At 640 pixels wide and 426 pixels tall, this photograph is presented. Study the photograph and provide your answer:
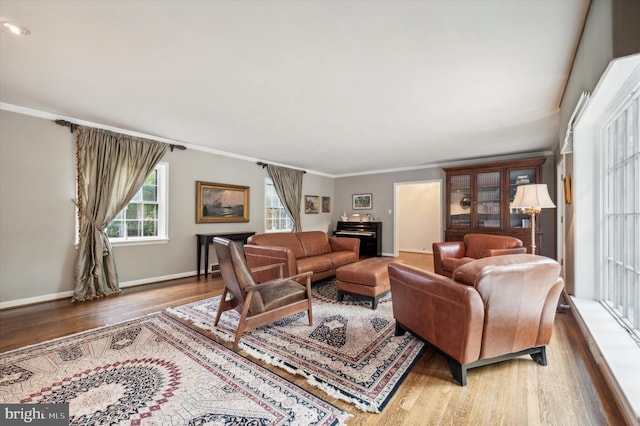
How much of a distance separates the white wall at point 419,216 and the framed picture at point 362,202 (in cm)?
97

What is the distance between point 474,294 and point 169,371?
2159mm

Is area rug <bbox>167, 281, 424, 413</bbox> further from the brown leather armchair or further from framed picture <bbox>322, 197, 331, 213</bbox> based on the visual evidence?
framed picture <bbox>322, 197, 331, 213</bbox>

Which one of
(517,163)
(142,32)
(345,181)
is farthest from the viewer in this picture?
(345,181)

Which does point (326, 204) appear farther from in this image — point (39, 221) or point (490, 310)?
point (490, 310)

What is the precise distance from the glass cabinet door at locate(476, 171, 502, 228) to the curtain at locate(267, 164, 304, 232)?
4.16 meters

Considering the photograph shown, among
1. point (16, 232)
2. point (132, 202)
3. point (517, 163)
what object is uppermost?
point (517, 163)

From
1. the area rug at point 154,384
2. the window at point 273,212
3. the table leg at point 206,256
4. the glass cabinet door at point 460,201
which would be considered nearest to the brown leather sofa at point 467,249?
the glass cabinet door at point 460,201

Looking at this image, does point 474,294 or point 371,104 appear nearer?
point 474,294

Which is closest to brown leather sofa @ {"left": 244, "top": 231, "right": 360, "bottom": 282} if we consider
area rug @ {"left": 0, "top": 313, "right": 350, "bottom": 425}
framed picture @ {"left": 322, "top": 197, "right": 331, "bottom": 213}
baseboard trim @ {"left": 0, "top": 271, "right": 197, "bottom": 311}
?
area rug @ {"left": 0, "top": 313, "right": 350, "bottom": 425}

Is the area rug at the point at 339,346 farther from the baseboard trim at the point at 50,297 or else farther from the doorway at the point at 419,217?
the doorway at the point at 419,217

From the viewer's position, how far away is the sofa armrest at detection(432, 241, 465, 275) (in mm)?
4242

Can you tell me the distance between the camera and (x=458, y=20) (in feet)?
5.85

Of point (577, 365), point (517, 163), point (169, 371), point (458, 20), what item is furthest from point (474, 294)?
point (517, 163)

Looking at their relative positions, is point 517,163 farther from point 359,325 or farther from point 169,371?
point 169,371
